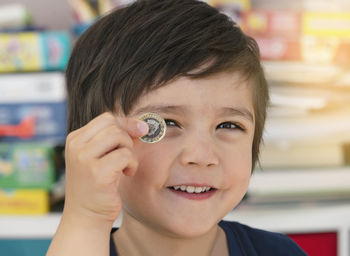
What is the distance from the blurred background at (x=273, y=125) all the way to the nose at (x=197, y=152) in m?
0.56

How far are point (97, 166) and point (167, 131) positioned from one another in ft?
0.33

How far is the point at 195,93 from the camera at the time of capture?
0.52 m

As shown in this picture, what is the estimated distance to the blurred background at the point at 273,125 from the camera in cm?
107

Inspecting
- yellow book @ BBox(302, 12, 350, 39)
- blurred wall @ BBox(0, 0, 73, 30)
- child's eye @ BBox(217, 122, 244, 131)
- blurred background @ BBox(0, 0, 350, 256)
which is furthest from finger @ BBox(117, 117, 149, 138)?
blurred wall @ BBox(0, 0, 73, 30)

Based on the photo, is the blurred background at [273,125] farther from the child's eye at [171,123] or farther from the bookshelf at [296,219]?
the child's eye at [171,123]

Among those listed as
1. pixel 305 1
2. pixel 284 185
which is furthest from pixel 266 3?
pixel 284 185

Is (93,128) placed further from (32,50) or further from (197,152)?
(32,50)

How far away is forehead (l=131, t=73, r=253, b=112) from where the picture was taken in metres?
0.52

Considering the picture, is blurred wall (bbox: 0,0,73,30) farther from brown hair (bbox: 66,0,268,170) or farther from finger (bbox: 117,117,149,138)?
finger (bbox: 117,117,149,138)

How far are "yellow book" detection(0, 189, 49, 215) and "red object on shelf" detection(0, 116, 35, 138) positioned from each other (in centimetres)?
15

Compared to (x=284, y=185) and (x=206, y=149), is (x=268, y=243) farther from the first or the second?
(x=284, y=185)

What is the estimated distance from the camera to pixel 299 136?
1069 mm

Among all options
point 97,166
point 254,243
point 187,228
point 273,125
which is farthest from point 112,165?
point 273,125

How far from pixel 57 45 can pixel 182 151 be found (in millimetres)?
715
